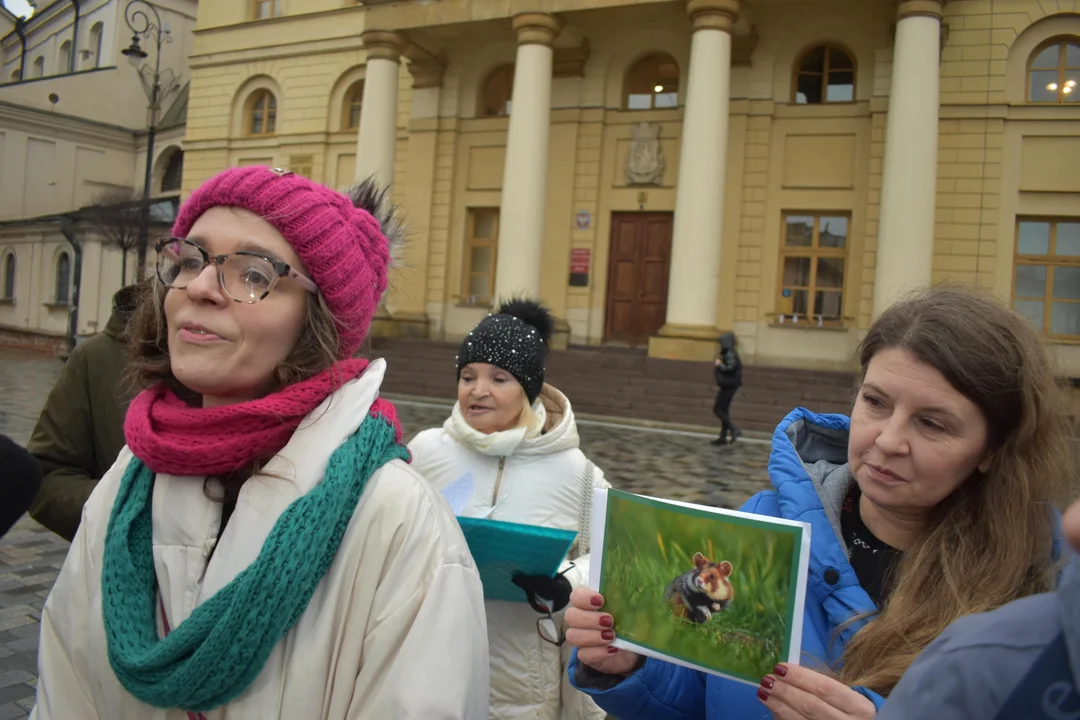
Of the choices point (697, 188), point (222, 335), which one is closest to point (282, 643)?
point (222, 335)

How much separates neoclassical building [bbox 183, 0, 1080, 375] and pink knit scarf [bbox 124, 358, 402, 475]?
1358 cm

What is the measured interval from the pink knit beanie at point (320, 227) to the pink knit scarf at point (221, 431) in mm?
149

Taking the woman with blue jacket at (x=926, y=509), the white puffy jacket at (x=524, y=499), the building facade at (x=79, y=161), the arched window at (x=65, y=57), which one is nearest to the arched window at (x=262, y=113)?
the building facade at (x=79, y=161)

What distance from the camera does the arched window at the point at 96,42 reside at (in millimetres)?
36219

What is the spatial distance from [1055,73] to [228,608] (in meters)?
19.3

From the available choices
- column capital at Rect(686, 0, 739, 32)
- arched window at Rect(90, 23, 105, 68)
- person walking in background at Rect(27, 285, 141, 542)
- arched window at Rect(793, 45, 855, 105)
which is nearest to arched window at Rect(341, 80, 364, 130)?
column capital at Rect(686, 0, 739, 32)

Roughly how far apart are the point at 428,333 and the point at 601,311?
4673mm

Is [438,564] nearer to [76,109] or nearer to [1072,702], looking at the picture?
[1072,702]

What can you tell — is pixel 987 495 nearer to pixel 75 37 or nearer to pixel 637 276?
Result: pixel 637 276

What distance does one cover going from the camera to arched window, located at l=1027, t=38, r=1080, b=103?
1543cm

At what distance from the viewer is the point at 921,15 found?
14305 millimetres

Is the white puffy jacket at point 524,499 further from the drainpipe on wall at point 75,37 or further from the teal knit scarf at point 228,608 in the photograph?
the drainpipe on wall at point 75,37

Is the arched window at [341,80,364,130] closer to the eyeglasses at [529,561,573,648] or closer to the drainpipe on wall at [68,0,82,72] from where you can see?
the eyeglasses at [529,561,573,648]

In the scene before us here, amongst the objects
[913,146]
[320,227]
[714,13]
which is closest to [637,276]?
[714,13]
